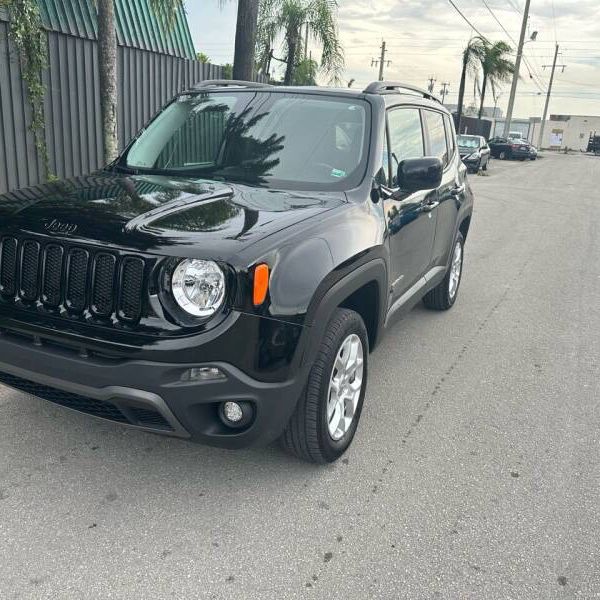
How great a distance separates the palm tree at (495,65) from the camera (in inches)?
1230

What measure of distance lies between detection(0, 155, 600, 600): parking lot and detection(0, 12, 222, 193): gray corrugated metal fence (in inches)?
195

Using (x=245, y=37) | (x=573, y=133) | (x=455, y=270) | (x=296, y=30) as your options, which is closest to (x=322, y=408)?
(x=455, y=270)

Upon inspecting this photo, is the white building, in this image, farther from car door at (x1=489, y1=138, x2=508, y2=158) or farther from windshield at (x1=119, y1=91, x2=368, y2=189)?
windshield at (x1=119, y1=91, x2=368, y2=189)

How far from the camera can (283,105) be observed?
380 centimetres

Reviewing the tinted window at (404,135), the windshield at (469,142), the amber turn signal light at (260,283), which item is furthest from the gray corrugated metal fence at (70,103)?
the windshield at (469,142)

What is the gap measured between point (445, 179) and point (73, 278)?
3265mm

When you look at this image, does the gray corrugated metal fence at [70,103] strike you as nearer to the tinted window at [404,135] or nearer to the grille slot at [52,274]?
the tinted window at [404,135]

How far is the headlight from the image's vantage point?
2.39 meters

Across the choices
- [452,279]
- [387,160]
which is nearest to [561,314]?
[452,279]

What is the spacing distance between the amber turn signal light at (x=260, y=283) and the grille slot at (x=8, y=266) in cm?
113

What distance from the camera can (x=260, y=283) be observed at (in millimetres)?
2406

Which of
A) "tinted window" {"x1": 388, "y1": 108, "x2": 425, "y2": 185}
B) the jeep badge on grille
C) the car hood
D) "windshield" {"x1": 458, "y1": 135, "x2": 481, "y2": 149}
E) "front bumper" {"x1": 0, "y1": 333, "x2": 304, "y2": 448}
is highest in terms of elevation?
"tinted window" {"x1": 388, "y1": 108, "x2": 425, "y2": 185}

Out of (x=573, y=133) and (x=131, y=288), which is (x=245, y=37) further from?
(x=573, y=133)

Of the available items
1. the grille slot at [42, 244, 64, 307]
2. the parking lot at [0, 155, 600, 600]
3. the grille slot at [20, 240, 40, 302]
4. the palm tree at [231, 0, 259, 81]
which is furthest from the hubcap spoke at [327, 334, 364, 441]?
the palm tree at [231, 0, 259, 81]
